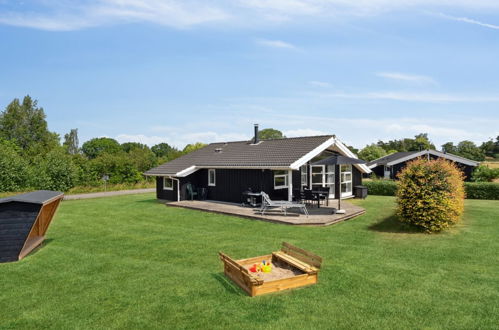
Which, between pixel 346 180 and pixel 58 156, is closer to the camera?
pixel 346 180

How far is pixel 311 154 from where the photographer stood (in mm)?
15609

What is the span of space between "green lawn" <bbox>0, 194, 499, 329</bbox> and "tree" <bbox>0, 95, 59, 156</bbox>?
50240 mm

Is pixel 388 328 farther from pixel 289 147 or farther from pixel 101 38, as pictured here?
pixel 101 38

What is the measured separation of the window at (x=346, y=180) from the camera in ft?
65.1

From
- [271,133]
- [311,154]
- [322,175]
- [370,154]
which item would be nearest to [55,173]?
[322,175]

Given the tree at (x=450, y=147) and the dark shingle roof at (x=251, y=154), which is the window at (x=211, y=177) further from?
the tree at (x=450, y=147)

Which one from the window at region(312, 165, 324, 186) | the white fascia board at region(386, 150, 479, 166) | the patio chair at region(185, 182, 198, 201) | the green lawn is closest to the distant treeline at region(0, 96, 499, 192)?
the white fascia board at region(386, 150, 479, 166)

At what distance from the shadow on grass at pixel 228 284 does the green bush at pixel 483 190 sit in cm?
1913

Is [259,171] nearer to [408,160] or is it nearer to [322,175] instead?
[322,175]

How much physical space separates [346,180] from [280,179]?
592 cm

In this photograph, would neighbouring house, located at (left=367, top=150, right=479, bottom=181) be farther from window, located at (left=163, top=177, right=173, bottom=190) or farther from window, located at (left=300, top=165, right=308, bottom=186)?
window, located at (left=163, top=177, right=173, bottom=190)

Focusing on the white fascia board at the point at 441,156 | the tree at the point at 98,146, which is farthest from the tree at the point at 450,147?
the tree at the point at 98,146

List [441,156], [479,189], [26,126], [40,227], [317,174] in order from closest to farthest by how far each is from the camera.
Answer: [40,227] < [317,174] < [479,189] < [441,156] < [26,126]

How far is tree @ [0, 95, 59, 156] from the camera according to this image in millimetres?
52781
